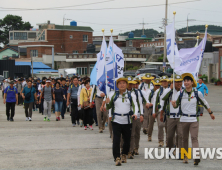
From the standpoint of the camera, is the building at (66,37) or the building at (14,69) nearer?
the building at (14,69)

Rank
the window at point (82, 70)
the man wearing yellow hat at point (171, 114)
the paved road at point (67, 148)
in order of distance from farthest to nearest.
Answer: the window at point (82, 70), the man wearing yellow hat at point (171, 114), the paved road at point (67, 148)

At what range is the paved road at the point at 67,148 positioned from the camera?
26.5ft

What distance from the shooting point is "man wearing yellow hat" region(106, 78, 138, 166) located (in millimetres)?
8195

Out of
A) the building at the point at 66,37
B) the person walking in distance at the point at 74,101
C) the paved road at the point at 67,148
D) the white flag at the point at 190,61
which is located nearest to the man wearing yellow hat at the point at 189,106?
the paved road at the point at 67,148

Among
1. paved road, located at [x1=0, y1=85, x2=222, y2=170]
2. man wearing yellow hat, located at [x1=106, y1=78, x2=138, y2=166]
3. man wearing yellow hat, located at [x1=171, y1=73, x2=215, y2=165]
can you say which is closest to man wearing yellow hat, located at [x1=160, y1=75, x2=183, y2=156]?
man wearing yellow hat, located at [x1=171, y1=73, x2=215, y2=165]

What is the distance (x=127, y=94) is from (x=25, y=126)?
815cm

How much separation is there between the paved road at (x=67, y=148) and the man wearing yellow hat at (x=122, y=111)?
0.59m

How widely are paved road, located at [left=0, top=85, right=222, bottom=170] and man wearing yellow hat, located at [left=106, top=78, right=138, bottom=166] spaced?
0.59 meters

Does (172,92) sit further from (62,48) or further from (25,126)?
(62,48)

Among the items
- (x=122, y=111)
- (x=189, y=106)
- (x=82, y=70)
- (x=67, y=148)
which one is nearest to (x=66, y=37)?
(x=82, y=70)

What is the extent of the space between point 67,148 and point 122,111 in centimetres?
267

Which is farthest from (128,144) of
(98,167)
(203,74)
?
(203,74)

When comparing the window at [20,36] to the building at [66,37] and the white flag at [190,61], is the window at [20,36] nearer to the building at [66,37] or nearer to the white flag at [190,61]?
the building at [66,37]

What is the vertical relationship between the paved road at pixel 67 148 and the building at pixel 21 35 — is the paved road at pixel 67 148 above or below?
below
